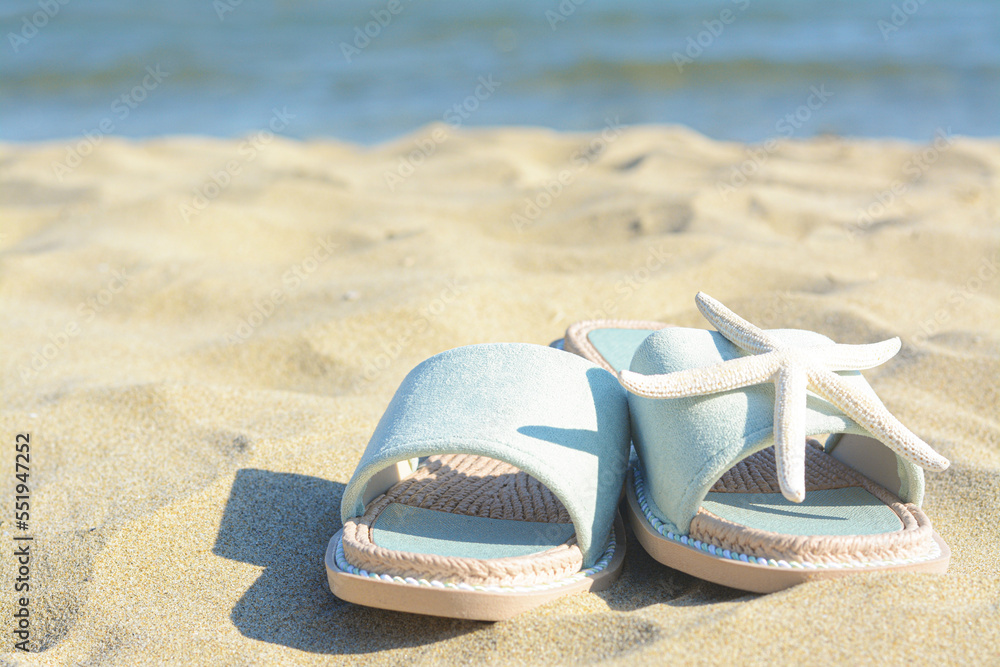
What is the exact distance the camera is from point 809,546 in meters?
1.85

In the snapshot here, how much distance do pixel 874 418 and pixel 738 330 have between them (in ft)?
1.35

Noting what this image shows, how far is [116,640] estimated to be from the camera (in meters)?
1.95

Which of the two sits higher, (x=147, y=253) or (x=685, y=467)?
(x=685, y=467)

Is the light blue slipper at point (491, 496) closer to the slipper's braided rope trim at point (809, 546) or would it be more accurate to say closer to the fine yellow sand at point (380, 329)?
the fine yellow sand at point (380, 329)

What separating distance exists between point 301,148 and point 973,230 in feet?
18.4

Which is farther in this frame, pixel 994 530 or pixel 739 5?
pixel 739 5

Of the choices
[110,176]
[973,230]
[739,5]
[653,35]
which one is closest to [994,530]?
[973,230]

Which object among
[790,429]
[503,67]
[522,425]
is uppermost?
[790,429]

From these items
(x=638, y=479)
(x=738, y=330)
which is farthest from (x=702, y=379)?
(x=638, y=479)

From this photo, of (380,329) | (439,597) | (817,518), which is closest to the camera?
(439,597)

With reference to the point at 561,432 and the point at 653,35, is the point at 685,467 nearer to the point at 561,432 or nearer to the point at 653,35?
the point at 561,432

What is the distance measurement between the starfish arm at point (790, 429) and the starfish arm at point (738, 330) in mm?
135

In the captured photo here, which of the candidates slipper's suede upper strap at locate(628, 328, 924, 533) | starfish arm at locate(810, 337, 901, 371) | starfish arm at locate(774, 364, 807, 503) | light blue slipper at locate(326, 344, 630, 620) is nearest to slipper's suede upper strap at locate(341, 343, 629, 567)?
light blue slipper at locate(326, 344, 630, 620)

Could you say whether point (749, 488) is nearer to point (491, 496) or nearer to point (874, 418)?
point (874, 418)
